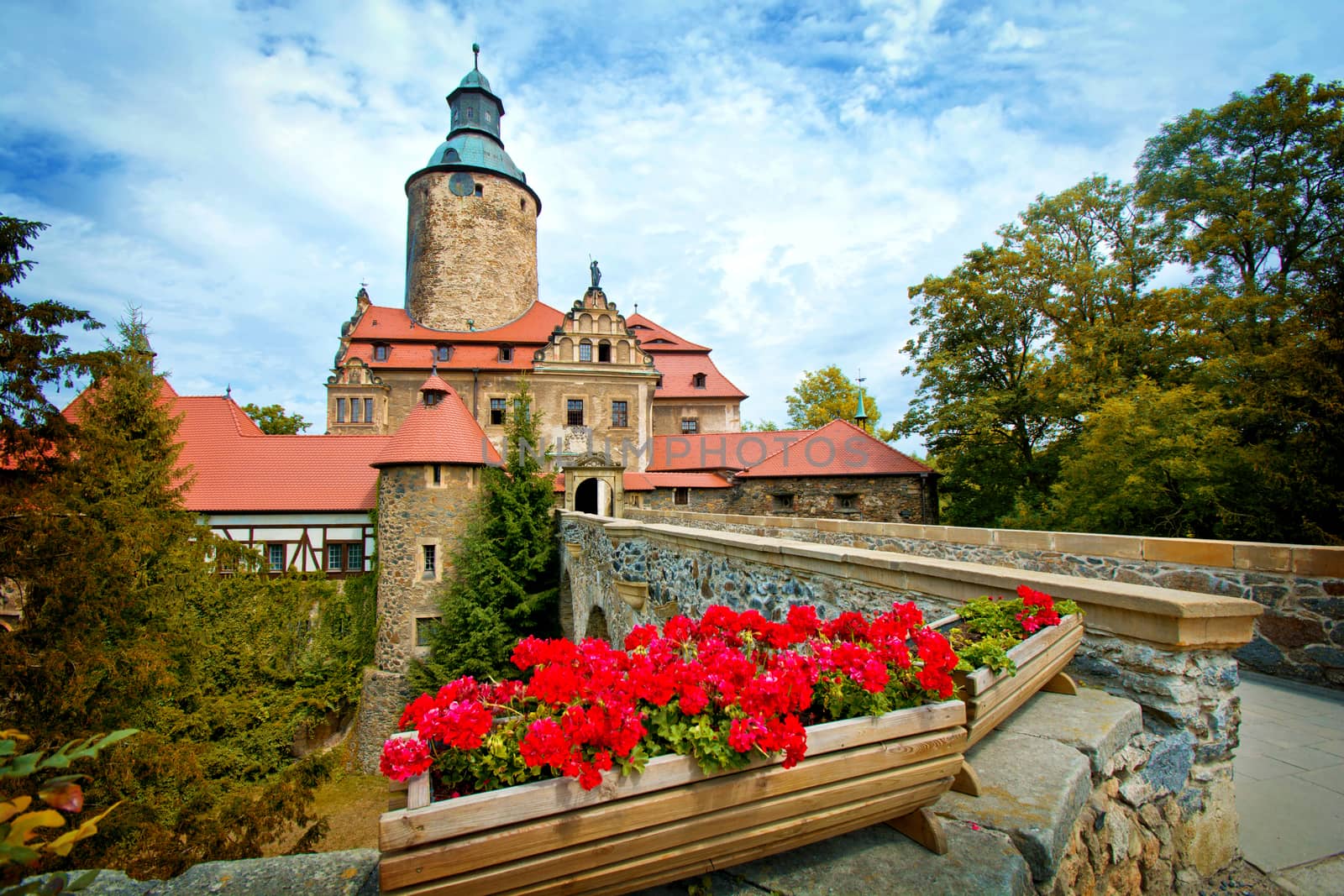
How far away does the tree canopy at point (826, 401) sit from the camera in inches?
1362

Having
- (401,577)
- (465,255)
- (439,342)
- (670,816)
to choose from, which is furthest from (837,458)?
(670,816)

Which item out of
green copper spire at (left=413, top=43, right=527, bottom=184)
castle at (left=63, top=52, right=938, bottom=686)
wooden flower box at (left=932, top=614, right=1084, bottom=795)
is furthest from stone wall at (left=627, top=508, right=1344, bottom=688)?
green copper spire at (left=413, top=43, right=527, bottom=184)

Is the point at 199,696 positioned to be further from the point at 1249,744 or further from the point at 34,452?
the point at 1249,744

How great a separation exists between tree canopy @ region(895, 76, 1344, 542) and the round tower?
18.2 m

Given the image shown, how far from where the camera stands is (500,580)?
52.5ft

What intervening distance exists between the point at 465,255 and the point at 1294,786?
29.3 m

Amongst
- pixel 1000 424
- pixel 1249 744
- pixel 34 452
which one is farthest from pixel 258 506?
pixel 1000 424

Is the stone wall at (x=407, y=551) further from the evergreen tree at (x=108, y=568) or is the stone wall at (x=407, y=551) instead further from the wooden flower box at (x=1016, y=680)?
the wooden flower box at (x=1016, y=680)

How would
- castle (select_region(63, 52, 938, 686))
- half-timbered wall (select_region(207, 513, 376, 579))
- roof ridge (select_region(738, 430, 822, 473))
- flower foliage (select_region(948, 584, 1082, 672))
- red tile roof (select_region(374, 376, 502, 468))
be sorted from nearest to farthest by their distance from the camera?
flower foliage (select_region(948, 584, 1082, 672))
red tile roof (select_region(374, 376, 502, 468))
castle (select_region(63, 52, 938, 686))
half-timbered wall (select_region(207, 513, 376, 579))
roof ridge (select_region(738, 430, 822, 473))

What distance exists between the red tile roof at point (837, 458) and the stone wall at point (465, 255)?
14405mm

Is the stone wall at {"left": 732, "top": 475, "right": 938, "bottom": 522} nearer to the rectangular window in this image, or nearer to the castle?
the castle

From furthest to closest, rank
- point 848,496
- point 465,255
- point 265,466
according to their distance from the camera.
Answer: point 465,255 → point 848,496 → point 265,466

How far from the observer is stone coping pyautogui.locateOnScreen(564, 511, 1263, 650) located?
2791mm

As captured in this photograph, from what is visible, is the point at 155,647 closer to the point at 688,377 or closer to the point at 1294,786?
the point at 1294,786
